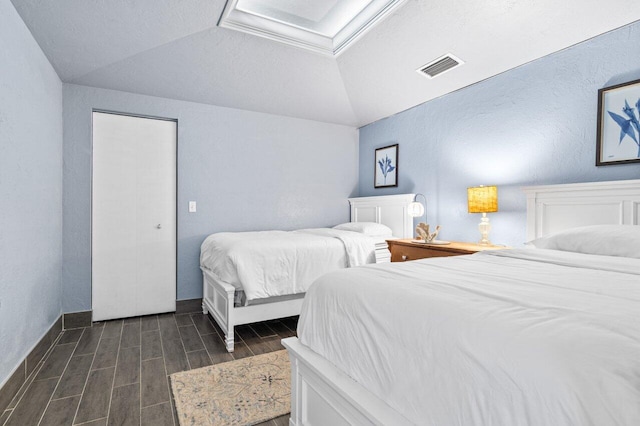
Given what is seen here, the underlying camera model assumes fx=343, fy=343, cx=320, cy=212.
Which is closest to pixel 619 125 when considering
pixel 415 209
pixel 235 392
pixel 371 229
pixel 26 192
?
pixel 415 209

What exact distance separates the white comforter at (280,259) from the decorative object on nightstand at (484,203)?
3.21 ft

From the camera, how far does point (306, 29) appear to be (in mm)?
3014

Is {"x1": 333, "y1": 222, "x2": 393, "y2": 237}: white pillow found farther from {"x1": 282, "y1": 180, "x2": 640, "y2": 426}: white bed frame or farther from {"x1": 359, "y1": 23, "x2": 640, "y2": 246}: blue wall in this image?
{"x1": 282, "y1": 180, "x2": 640, "y2": 426}: white bed frame

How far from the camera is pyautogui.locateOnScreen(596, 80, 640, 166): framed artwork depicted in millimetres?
2160

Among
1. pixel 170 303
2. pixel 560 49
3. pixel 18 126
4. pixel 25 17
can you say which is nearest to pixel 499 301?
pixel 560 49

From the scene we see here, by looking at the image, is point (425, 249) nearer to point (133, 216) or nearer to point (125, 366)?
point (125, 366)

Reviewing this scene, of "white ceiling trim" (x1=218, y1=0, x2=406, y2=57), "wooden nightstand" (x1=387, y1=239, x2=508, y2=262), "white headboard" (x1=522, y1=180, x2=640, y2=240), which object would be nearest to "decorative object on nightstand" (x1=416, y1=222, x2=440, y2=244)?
"wooden nightstand" (x1=387, y1=239, x2=508, y2=262)

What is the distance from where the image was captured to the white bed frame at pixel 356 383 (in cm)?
108

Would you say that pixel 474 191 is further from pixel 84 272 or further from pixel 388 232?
pixel 84 272

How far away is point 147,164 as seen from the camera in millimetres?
3461

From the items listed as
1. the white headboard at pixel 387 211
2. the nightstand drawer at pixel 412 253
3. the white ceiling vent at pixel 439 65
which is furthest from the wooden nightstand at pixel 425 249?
the white ceiling vent at pixel 439 65

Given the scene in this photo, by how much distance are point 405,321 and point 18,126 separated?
8.04ft

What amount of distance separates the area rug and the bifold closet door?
5.11ft

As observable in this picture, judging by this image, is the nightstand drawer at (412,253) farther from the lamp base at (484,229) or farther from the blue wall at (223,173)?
the blue wall at (223,173)
